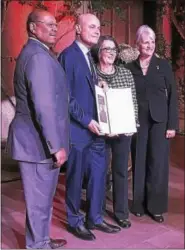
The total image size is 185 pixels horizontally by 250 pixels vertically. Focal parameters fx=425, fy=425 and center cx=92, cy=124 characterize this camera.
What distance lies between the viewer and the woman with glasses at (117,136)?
Answer: 282 cm

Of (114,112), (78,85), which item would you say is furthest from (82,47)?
(114,112)

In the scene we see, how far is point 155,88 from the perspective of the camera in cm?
310

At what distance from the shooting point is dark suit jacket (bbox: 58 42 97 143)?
2.71 m

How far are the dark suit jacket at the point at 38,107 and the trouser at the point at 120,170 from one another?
0.68 m

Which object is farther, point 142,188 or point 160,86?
point 142,188

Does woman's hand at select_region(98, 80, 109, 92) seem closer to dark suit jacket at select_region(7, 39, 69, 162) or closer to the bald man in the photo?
the bald man

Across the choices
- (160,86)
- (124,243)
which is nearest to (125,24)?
(160,86)

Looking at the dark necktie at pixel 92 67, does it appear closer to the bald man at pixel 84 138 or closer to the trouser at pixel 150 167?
the bald man at pixel 84 138

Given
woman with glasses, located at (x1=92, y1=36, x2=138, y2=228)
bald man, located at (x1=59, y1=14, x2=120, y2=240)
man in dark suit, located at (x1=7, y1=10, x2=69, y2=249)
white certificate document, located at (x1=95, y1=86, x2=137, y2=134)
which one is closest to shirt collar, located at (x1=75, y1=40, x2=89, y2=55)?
bald man, located at (x1=59, y1=14, x2=120, y2=240)

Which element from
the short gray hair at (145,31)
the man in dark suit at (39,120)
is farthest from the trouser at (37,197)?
the short gray hair at (145,31)

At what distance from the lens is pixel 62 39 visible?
4.69 meters

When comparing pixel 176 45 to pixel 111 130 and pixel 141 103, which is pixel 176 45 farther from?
pixel 111 130

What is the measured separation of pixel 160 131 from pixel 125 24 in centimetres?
159

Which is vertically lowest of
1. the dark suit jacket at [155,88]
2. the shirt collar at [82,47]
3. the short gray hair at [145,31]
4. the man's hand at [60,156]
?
the man's hand at [60,156]
